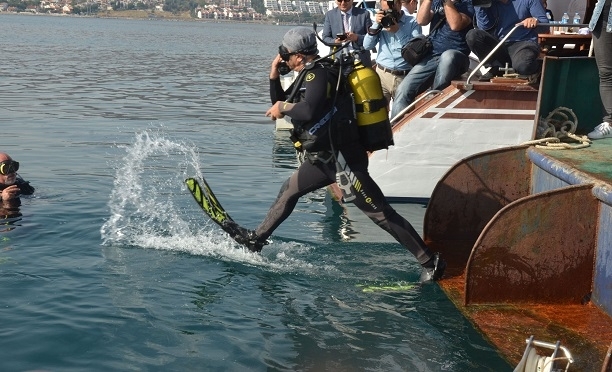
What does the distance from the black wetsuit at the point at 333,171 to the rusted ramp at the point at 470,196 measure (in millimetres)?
865

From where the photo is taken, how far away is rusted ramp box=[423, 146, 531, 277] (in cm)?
849

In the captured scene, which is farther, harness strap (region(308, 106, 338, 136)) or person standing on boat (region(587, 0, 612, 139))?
person standing on boat (region(587, 0, 612, 139))

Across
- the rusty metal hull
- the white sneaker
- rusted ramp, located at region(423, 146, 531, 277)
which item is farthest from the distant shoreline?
the rusty metal hull

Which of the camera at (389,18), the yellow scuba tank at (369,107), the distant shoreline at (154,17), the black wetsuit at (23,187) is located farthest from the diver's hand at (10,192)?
the distant shoreline at (154,17)

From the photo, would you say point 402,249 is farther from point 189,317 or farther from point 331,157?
point 189,317

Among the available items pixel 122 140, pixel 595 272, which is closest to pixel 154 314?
pixel 595 272

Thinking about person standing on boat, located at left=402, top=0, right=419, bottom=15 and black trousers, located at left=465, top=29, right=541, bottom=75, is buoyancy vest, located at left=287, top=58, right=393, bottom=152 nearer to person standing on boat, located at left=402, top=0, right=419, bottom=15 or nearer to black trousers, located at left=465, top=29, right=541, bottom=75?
black trousers, located at left=465, top=29, right=541, bottom=75

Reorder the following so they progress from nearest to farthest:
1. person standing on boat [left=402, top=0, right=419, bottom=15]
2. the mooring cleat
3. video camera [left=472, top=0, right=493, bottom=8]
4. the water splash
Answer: the mooring cleat
the water splash
video camera [left=472, top=0, right=493, bottom=8]
person standing on boat [left=402, top=0, right=419, bottom=15]

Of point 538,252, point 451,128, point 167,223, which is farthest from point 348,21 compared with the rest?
point 538,252

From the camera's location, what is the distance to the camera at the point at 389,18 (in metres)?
10.7

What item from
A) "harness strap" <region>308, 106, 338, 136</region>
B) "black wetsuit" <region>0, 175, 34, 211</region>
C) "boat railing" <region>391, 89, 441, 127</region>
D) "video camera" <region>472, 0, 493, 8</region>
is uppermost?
"video camera" <region>472, 0, 493, 8</region>

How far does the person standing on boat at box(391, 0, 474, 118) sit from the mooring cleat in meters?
3.22

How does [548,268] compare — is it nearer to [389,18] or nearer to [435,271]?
[435,271]

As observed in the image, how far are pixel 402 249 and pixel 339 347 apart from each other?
8.65ft
